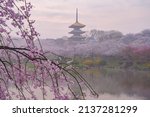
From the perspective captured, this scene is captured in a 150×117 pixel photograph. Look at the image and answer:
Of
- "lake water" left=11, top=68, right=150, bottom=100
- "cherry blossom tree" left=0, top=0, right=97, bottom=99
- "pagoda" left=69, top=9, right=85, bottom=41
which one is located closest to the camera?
"cherry blossom tree" left=0, top=0, right=97, bottom=99

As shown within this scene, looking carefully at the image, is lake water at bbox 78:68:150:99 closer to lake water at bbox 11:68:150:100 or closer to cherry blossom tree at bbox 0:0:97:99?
lake water at bbox 11:68:150:100

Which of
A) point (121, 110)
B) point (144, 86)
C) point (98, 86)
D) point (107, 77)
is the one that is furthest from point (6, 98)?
point (144, 86)

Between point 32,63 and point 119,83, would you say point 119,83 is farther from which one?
point 32,63

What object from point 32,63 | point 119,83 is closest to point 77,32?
point 119,83

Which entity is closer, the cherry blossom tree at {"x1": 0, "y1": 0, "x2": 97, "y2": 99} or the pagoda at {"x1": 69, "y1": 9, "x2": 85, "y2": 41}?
the cherry blossom tree at {"x1": 0, "y1": 0, "x2": 97, "y2": 99}

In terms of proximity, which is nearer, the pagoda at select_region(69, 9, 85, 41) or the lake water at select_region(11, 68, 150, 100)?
the lake water at select_region(11, 68, 150, 100)

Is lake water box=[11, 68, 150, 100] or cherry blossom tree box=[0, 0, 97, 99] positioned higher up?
cherry blossom tree box=[0, 0, 97, 99]

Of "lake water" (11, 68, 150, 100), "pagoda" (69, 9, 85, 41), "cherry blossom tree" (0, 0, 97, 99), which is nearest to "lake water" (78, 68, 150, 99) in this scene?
"lake water" (11, 68, 150, 100)

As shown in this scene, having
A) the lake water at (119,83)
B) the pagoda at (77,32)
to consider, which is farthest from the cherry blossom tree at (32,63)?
the pagoda at (77,32)

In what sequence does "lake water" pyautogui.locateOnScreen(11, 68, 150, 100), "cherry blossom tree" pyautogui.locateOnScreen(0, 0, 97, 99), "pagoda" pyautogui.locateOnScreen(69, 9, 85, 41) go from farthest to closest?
"pagoda" pyautogui.locateOnScreen(69, 9, 85, 41) → "lake water" pyautogui.locateOnScreen(11, 68, 150, 100) → "cherry blossom tree" pyautogui.locateOnScreen(0, 0, 97, 99)

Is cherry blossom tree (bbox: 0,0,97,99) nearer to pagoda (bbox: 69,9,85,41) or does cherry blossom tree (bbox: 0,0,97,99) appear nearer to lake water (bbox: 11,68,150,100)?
lake water (bbox: 11,68,150,100)
